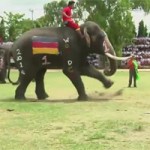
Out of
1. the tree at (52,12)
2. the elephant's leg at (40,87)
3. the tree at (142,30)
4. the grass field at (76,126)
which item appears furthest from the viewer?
the tree at (142,30)

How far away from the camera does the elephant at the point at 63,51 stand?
14.4 m

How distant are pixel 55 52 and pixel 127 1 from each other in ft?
123

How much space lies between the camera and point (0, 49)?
25.2 metres

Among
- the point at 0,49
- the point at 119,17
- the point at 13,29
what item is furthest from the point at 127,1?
the point at 0,49

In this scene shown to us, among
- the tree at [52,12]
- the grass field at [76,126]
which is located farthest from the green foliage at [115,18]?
the grass field at [76,126]

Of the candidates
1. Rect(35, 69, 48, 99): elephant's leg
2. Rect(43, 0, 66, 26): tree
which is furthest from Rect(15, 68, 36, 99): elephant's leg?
Rect(43, 0, 66, 26): tree

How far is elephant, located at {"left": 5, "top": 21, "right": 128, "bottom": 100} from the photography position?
569 inches

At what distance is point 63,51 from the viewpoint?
14430 millimetres

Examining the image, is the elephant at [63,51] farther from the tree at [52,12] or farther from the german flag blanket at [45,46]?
the tree at [52,12]

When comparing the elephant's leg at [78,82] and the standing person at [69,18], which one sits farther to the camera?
the standing person at [69,18]

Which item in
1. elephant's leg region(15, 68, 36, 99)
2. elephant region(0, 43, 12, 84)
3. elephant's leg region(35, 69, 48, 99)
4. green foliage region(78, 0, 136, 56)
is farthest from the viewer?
green foliage region(78, 0, 136, 56)

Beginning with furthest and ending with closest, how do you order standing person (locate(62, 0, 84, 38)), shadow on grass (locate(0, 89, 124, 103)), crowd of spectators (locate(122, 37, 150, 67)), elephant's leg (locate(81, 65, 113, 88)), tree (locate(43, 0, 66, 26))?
tree (locate(43, 0, 66, 26)), crowd of spectators (locate(122, 37, 150, 67)), elephant's leg (locate(81, 65, 113, 88)), standing person (locate(62, 0, 84, 38)), shadow on grass (locate(0, 89, 124, 103))

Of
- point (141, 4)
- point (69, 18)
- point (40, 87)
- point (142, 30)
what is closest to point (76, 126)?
point (69, 18)

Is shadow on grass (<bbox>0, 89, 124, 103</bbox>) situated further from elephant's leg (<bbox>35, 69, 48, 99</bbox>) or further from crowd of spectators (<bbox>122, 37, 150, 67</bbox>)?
crowd of spectators (<bbox>122, 37, 150, 67</bbox>)
